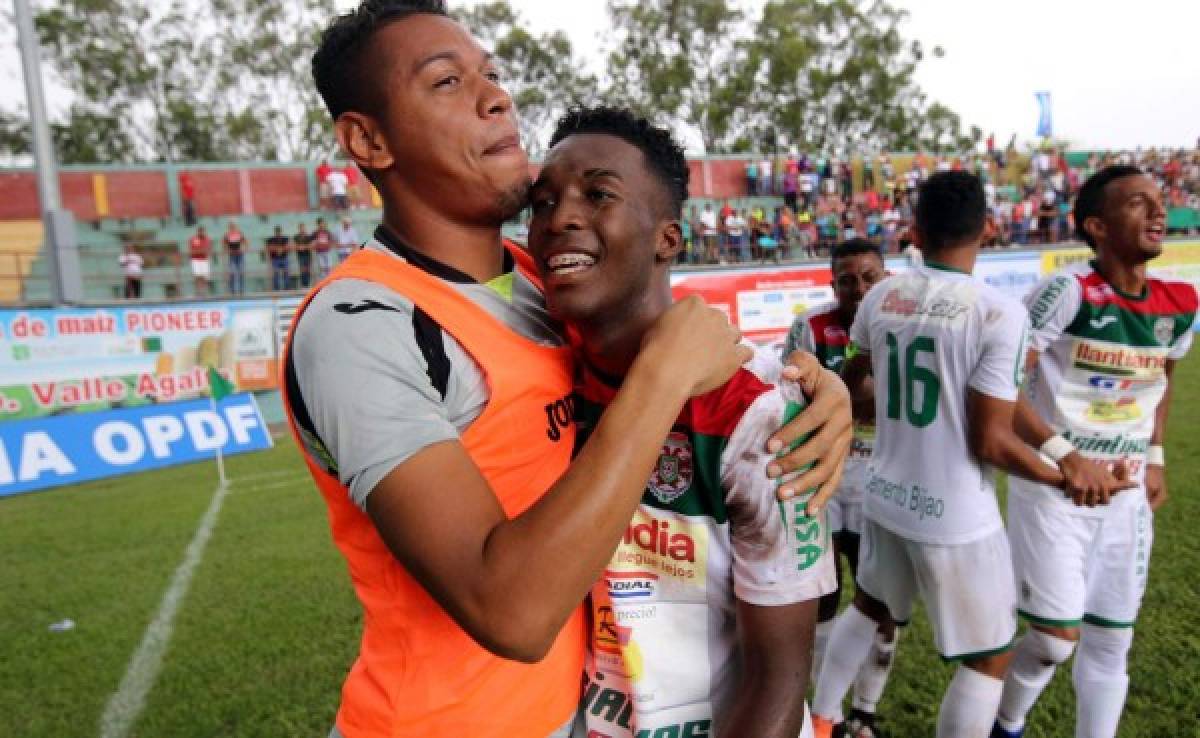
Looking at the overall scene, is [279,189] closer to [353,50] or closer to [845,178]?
[845,178]

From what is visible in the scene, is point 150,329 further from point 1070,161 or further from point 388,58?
point 1070,161

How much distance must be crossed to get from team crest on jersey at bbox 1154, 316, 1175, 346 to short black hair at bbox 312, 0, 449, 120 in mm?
3693

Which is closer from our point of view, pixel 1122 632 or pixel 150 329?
pixel 1122 632

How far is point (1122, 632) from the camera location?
143 inches

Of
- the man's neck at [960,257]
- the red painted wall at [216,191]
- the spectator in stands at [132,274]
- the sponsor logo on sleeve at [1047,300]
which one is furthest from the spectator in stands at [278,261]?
the sponsor logo on sleeve at [1047,300]

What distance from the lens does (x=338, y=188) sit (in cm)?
2450

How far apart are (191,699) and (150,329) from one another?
11.0 m

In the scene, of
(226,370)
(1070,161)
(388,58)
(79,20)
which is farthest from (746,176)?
(388,58)

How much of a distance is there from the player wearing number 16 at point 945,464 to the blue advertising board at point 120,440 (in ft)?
31.5

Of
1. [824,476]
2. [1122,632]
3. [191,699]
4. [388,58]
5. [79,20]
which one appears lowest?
[191,699]

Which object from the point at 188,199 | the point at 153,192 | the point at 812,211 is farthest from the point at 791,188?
the point at 153,192

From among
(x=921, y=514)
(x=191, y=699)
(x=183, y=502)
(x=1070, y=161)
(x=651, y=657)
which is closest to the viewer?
(x=651, y=657)

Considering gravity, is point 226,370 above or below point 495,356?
below

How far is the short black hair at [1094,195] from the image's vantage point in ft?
12.6
